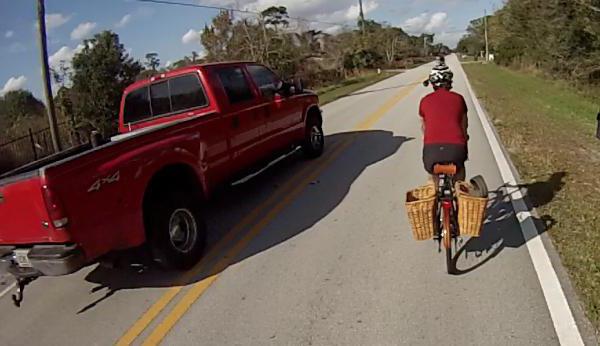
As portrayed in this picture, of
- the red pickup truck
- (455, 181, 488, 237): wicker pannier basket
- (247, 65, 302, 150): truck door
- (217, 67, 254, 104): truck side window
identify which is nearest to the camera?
the red pickup truck

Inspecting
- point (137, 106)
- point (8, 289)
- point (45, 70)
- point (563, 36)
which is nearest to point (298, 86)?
point (137, 106)

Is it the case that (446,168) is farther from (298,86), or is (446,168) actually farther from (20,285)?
(298,86)

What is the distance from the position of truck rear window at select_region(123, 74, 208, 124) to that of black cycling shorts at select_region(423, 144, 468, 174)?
3.35 metres

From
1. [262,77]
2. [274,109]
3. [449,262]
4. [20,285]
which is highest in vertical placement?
[262,77]

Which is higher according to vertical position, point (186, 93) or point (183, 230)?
point (186, 93)

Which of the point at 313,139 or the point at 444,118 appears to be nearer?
the point at 444,118

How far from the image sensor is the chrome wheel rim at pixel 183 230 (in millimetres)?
5537

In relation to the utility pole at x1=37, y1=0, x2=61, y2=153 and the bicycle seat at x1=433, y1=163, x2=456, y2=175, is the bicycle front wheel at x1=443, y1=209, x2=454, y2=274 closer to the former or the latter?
the bicycle seat at x1=433, y1=163, x2=456, y2=175

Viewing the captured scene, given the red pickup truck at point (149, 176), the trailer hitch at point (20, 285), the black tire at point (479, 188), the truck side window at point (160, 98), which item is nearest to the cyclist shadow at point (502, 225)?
the black tire at point (479, 188)

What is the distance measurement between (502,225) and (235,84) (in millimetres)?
4131

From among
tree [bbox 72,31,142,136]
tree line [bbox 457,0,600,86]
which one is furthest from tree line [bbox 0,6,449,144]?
tree line [bbox 457,0,600,86]

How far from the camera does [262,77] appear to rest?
8844 millimetres

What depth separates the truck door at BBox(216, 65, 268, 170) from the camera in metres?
7.24

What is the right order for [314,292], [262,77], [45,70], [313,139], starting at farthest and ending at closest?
1. [45,70]
2. [313,139]
3. [262,77]
4. [314,292]
